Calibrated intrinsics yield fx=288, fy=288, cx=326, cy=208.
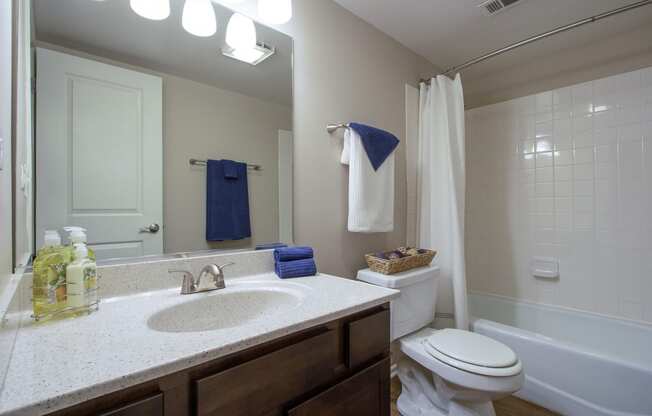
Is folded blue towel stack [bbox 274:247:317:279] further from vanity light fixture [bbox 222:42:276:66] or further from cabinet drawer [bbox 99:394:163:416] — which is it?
vanity light fixture [bbox 222:42:276:66]

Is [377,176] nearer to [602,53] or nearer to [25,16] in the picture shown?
[25,16]

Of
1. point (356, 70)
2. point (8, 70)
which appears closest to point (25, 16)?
point (8, 70)

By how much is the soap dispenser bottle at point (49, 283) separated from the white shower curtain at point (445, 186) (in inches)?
71.3

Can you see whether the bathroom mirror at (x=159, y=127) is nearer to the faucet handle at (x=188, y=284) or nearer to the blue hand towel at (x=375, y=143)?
the faucet handle at (x=188, y=284)

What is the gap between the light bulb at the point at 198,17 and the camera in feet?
3.60

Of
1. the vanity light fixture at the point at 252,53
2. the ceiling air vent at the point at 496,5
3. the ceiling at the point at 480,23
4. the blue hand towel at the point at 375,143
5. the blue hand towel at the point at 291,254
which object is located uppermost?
the ceiling at the point at 480,23

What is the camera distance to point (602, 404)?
1.36m

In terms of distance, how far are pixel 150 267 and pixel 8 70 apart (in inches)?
24.2

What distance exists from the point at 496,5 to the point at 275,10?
1.27 m

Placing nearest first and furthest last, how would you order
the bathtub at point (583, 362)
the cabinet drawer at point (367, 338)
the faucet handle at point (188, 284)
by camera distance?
the cabinet drawer at point (367, 338)
the faucet handle at point (188, 284)
the bathtub at point (583, 362)

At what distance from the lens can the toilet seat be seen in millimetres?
1138

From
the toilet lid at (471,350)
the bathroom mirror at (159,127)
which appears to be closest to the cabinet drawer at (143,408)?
the bathroom mirror at (159,127)

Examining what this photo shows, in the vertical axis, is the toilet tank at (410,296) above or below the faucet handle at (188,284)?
below

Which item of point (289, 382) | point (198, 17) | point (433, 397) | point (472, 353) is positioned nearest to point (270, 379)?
point (289, 382)
